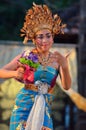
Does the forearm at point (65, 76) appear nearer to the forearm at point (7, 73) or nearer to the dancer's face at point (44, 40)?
the dancer's face at point (44, 40)

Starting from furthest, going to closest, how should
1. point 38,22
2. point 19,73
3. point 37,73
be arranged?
1. point 38,22
2. point 37,73
3. point 19,73

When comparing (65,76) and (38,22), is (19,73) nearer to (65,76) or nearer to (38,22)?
(65,76)

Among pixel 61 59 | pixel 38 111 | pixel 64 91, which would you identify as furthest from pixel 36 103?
pixel 64 91

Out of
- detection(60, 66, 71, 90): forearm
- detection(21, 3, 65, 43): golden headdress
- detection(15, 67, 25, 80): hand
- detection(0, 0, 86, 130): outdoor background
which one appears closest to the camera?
detection(15, 67, 25, 80): hand

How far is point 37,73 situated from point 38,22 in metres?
0.41

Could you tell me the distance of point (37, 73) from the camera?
4492mm

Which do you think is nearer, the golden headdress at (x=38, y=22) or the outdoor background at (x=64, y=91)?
the golden headdress at (x=38, y=22)

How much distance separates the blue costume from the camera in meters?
4.41

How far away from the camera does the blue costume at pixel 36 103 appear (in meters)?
4.41

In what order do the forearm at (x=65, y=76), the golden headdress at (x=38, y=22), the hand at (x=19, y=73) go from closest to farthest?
the hand at (x=19, y=73) → the forearm at (x=65, y=76) → the golden headdress at (x=38, y=22)

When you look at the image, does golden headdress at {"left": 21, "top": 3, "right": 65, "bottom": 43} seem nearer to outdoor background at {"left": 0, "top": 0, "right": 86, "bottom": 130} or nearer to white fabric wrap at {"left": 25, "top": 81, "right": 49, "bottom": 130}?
white fabric wrap at {"left": 25, "top": 81, "right": 49, "bottom": 130}

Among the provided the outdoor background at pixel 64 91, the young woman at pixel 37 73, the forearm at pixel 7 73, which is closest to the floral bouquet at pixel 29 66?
the young woman at pixel 37 73

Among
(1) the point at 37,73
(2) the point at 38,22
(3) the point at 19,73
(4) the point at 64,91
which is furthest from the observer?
(4) the point at 64,91

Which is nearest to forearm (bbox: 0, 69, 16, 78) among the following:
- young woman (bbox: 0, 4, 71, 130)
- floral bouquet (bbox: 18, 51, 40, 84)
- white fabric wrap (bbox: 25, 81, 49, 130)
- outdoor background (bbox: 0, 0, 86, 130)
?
young woman (bbox: 0, 4, 71, 130)
